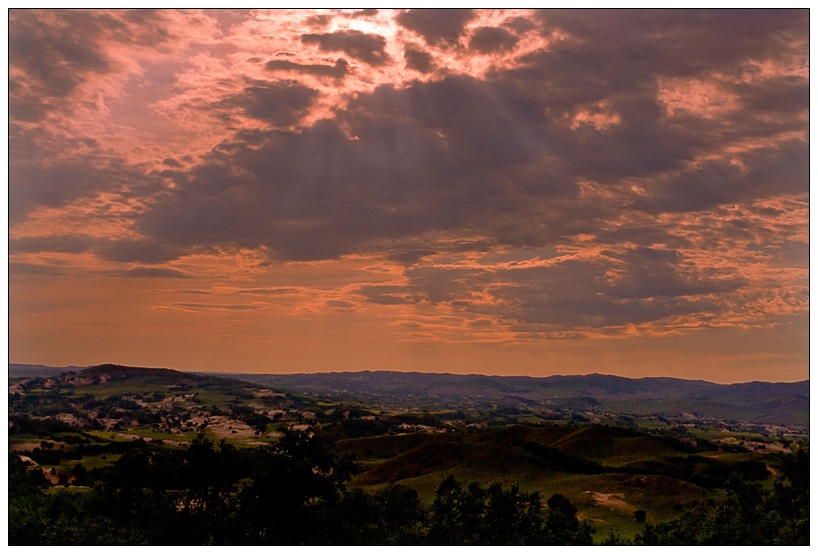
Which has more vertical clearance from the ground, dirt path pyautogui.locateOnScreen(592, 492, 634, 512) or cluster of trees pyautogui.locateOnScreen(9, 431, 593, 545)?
cluster of trees pyautogui.locateOnScreen(9, 431, 593, 545)

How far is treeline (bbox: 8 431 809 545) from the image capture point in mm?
77250

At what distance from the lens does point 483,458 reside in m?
171

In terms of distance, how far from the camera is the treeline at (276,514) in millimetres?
77250

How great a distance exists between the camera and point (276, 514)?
79.5 meters

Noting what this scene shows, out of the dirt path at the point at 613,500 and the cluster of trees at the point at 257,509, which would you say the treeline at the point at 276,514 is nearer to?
the cluster of trees at the point at 257,509

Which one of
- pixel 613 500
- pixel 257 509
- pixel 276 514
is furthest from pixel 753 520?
pixel 257 509

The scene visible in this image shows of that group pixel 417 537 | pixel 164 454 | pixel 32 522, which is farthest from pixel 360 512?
pixel 32 522

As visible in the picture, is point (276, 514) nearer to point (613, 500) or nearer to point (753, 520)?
point (753, 520)

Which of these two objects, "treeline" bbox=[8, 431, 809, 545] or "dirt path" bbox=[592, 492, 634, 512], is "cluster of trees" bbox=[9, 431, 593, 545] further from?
"dirt path" bbox=[592, 492, 634, 512]

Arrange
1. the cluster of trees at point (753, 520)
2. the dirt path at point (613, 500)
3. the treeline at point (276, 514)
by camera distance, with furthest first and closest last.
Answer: the dirt path at point (613, 500)
the cluster of trees at point (753, 520)
the treeline at point (276, 514)

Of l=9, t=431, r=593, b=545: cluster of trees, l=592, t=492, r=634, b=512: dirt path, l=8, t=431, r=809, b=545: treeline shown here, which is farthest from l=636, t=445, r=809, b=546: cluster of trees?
l=592, t=492, r=634, b=512: dirt path

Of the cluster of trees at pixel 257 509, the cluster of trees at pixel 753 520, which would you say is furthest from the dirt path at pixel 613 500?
the cluster of trees at pixel 257 509

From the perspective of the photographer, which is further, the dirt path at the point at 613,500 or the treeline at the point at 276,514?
the dirt path at the point at 613,500

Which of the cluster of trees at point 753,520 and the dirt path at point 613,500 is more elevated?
the cluster of trees at point 753,520
